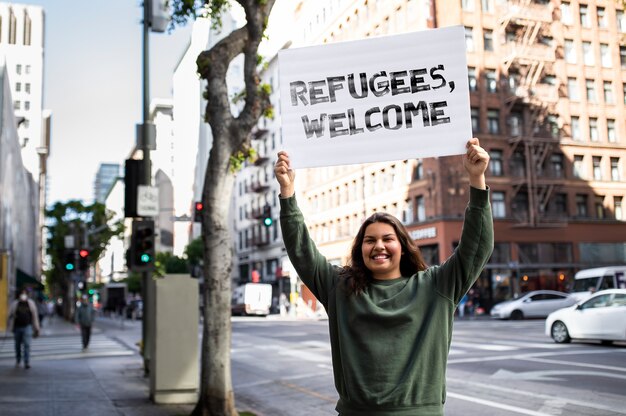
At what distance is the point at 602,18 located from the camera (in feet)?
161

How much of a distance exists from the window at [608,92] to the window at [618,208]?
6.60 meters

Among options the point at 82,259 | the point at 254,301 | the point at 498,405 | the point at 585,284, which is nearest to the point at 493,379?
the point at 498,405

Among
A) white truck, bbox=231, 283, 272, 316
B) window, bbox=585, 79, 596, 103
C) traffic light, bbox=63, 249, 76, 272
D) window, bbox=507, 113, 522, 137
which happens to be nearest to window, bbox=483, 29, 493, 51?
window, bbox=507, 113, 522, 137

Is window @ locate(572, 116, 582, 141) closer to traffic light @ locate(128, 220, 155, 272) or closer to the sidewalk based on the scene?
the sidewalk

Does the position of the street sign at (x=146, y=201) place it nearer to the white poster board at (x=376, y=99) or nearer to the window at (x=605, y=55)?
the white poster board at (x=376, y=99)

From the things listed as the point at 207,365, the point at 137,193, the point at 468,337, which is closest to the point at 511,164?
the point at 468,337

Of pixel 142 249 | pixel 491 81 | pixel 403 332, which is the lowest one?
pixel 403 332

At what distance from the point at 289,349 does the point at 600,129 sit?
36432mm

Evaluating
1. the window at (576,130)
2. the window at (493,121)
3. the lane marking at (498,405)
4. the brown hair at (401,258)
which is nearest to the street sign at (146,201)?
the lane marking at (498,405)

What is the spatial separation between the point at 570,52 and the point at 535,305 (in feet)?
70.8

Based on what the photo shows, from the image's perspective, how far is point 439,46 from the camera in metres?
3.67

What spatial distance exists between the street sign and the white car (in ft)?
35.3

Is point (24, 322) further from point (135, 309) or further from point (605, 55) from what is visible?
point (605, 55)

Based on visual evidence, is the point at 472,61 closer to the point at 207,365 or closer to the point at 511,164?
the point at 511,164
